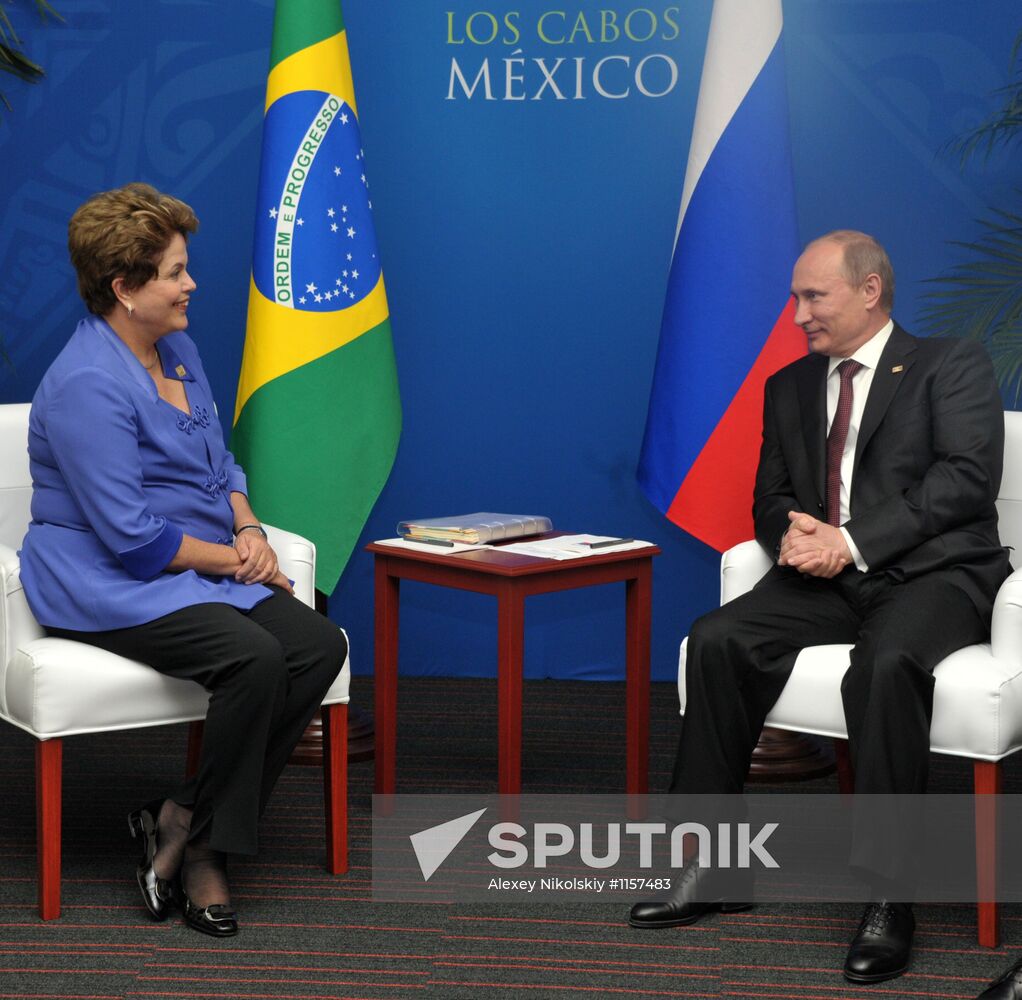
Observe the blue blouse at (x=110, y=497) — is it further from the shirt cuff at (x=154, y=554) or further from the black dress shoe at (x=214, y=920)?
the black dress shoe at (x=214, y=920)

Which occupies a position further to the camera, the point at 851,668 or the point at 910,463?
the point at 910,463

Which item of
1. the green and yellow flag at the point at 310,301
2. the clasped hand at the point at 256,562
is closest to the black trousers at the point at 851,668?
the clasped hand at the point at 256,562

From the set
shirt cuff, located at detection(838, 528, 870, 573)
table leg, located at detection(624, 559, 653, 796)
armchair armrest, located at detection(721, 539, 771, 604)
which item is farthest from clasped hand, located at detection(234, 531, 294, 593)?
shirt cuff, located at detection(838, 528, 870, 573)

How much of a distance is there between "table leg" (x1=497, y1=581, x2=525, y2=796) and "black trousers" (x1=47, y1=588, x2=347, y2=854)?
1.53 ft

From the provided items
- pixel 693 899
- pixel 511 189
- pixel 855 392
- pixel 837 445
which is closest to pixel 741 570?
pixel 837 445

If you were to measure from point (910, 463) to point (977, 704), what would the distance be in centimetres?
64

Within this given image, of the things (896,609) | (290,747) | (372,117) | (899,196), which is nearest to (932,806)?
(896,609)

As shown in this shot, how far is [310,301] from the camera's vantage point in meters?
3.59

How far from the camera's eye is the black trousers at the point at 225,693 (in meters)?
2.62

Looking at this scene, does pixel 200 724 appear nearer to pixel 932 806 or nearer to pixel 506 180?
pixel 932 806

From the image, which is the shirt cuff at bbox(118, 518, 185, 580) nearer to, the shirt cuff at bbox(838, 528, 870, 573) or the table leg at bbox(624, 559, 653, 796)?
the table leg at bbox(624, 559, 653, 796)

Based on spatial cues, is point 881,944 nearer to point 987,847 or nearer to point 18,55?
point 987,847

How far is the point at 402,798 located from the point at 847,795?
1.03 metres

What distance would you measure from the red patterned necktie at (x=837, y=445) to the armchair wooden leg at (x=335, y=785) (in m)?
1.13
